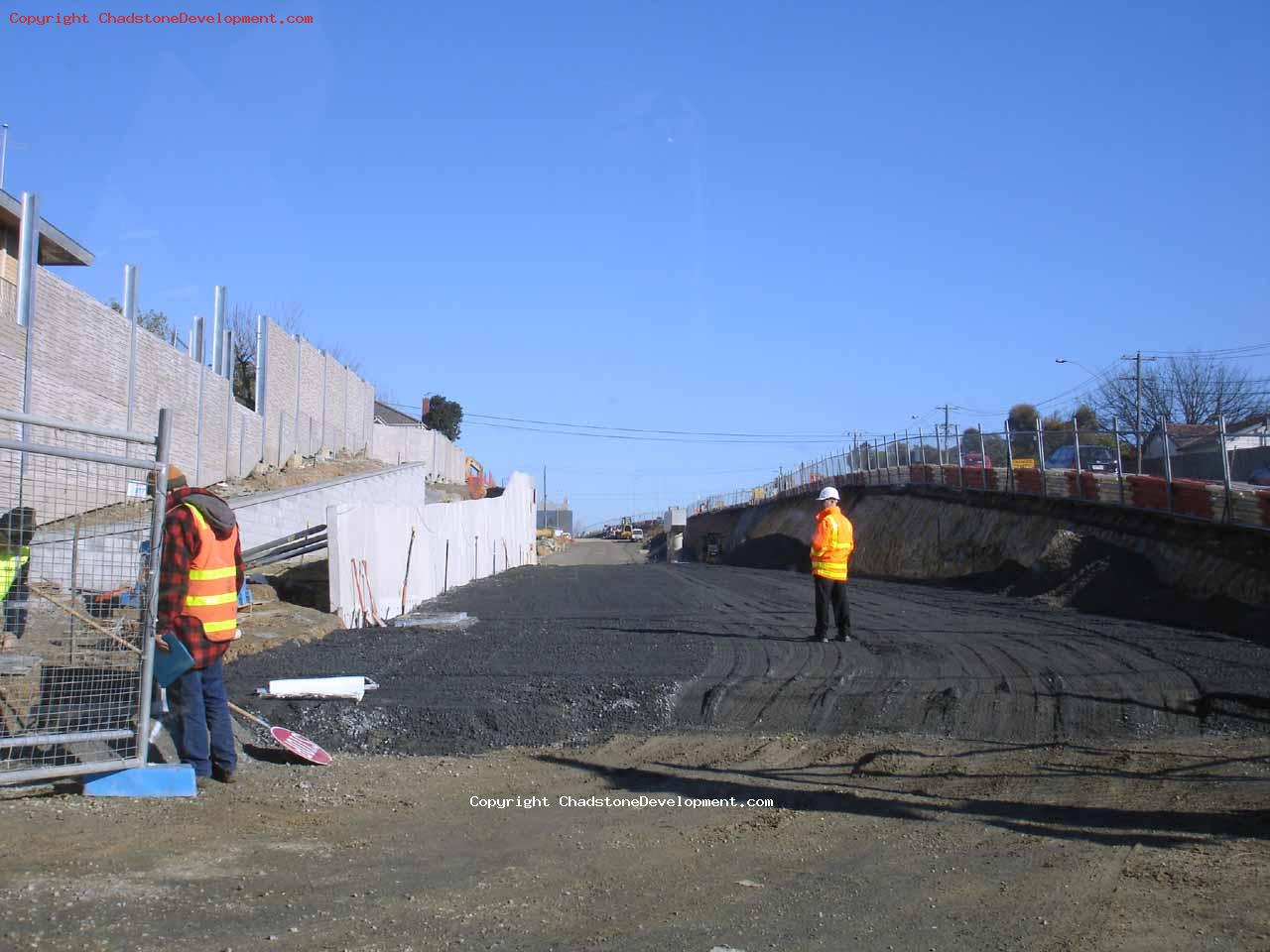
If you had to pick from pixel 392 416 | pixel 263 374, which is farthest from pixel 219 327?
pixel 392 416

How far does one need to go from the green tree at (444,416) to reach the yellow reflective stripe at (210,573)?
7997 centimetres

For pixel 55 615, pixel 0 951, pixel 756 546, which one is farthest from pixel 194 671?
pixel 756 546

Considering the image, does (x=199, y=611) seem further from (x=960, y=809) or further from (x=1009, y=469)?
(x=1009, y=469)

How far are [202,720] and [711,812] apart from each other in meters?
3.01

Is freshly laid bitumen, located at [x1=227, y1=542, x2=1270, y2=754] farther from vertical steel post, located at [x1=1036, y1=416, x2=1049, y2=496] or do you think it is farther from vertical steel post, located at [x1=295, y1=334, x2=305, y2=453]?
vertical steel post, located at [x1=295, y1=334, x2=305, y2=453]

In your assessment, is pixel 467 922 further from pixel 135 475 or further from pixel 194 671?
pixel 135 475

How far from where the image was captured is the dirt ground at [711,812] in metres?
4.08

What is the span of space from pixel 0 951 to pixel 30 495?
127 inches

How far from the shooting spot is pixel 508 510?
123 ft

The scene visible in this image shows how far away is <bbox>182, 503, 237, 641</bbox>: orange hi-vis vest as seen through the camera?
607cm

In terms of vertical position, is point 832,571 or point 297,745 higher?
point 832,571

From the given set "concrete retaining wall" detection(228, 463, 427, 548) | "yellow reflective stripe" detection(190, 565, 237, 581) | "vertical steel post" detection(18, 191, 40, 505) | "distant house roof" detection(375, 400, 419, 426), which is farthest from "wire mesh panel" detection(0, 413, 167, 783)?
"distant house roof" detection(375, 400, 419, 426)

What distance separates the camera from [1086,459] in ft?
76.0

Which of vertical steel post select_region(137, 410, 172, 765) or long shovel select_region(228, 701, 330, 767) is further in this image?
long shovel select_region(228, 701, 330, 767)
